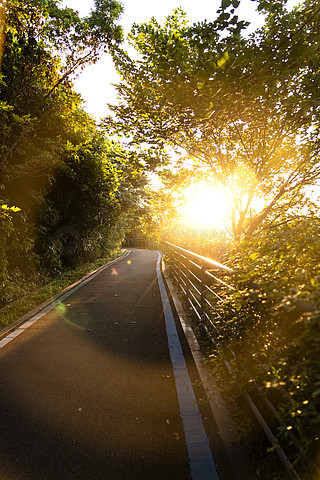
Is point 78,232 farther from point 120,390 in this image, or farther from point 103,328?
point 120,390

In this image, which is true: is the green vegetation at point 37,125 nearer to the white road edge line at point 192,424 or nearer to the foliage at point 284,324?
the white road edge line at point 192,424

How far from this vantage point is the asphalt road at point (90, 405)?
2.18 metres

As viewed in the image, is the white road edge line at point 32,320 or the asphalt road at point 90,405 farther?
the white road edge line at point 32,320

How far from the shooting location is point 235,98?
12.4 feet

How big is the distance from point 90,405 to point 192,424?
3.43 feet

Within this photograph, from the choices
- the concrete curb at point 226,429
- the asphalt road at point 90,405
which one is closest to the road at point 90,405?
the asphalt road at point 90,405

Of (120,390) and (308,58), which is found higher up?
(308,58)

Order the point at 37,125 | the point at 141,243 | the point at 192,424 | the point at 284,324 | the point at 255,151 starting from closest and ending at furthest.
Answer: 1. the point at 284,324
2. the point at 192,424
3. the point at 255,151
4. the point at 37,125
5. the point at 141,243

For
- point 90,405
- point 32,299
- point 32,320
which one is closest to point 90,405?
point 90,405

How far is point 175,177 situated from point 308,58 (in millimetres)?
4364

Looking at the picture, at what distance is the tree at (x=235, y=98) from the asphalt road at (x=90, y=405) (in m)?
3.33

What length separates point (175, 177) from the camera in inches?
309

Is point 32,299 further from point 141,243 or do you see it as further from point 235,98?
point 141,243

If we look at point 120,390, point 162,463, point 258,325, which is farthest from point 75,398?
point 258,325
